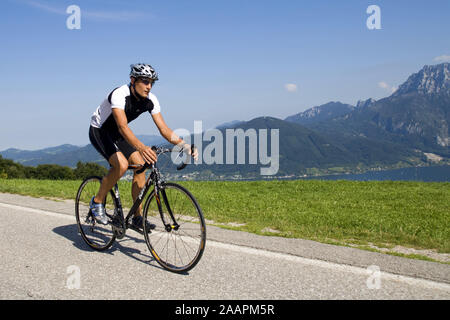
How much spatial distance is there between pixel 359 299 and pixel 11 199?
1003 centimetres

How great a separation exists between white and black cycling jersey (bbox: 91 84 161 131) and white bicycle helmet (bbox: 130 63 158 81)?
0.80 feet

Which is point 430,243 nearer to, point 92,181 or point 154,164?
point 154,164

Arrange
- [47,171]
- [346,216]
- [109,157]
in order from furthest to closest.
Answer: [47,171], [346,216], [109,157]

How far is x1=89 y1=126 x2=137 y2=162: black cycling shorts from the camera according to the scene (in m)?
5.02

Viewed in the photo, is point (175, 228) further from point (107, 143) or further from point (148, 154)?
point (107, 143)

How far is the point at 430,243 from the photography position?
18.5 feet

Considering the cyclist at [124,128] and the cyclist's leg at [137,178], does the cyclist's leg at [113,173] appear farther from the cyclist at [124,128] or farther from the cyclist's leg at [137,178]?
the cyclist's leg at [137,178]

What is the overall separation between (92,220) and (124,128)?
1970 millimetres

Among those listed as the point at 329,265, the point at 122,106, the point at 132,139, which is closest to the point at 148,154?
the point at 132,139

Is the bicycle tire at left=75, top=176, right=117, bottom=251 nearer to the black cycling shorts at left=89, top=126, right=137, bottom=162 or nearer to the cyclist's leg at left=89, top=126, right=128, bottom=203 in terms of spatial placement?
the cyclist's leg at left=89, top=126, right=128, bottom=203

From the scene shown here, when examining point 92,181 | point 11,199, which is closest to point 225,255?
point 92,181

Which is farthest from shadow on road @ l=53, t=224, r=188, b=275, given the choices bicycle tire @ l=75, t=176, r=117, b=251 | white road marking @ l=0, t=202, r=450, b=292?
white road marking @ l=0, t=202, r=450, b=292

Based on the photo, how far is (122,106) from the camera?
4551 mm

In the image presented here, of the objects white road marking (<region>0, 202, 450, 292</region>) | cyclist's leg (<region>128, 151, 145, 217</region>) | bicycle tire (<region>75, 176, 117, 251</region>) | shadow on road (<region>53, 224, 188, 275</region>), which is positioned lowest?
shadow on road (<region>53, 224, 188, 275</region>)
